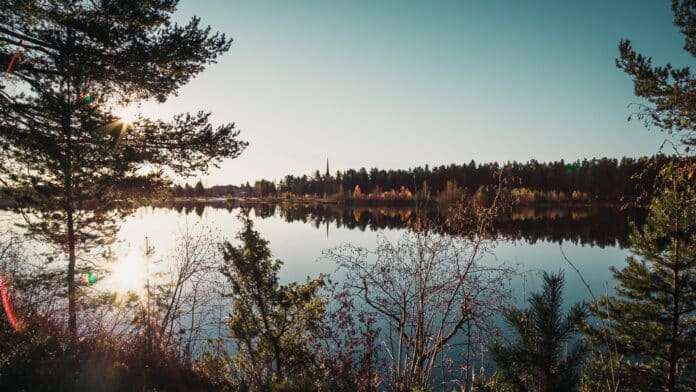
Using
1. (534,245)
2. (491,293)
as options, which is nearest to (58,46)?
(491,293)

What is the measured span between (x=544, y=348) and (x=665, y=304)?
5.60m

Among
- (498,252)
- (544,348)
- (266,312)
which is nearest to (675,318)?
(544,348)

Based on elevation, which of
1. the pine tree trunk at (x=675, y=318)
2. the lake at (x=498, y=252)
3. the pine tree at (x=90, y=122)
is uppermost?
the pine tree at (x=90, y=122)

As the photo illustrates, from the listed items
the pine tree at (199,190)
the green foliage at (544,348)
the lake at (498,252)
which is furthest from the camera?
the pine tree at (199,190)

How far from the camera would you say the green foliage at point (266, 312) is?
5738mm

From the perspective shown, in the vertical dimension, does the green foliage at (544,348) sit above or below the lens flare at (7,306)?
above

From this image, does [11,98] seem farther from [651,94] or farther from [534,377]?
[651,94]

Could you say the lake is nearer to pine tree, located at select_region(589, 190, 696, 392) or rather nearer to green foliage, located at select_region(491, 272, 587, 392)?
pine tree, located at select_region(589, 190, 696, 392)

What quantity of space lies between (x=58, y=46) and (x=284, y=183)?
14623 cm

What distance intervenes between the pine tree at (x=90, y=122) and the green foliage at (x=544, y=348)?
8.25 meters

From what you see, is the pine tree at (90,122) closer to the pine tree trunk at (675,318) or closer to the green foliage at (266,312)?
the green foliage at (266,312)

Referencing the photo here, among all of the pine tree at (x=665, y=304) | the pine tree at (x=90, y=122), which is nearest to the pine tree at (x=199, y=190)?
the pine tree at (x=90, y=122)

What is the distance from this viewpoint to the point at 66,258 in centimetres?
823

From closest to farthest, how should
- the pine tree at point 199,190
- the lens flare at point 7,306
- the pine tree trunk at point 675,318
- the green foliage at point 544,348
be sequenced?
the green foliage at point 544,348 → the pine tree trunk at point 675,318 → the lens flare at point 7,306 → the pine tree at point 199,190
